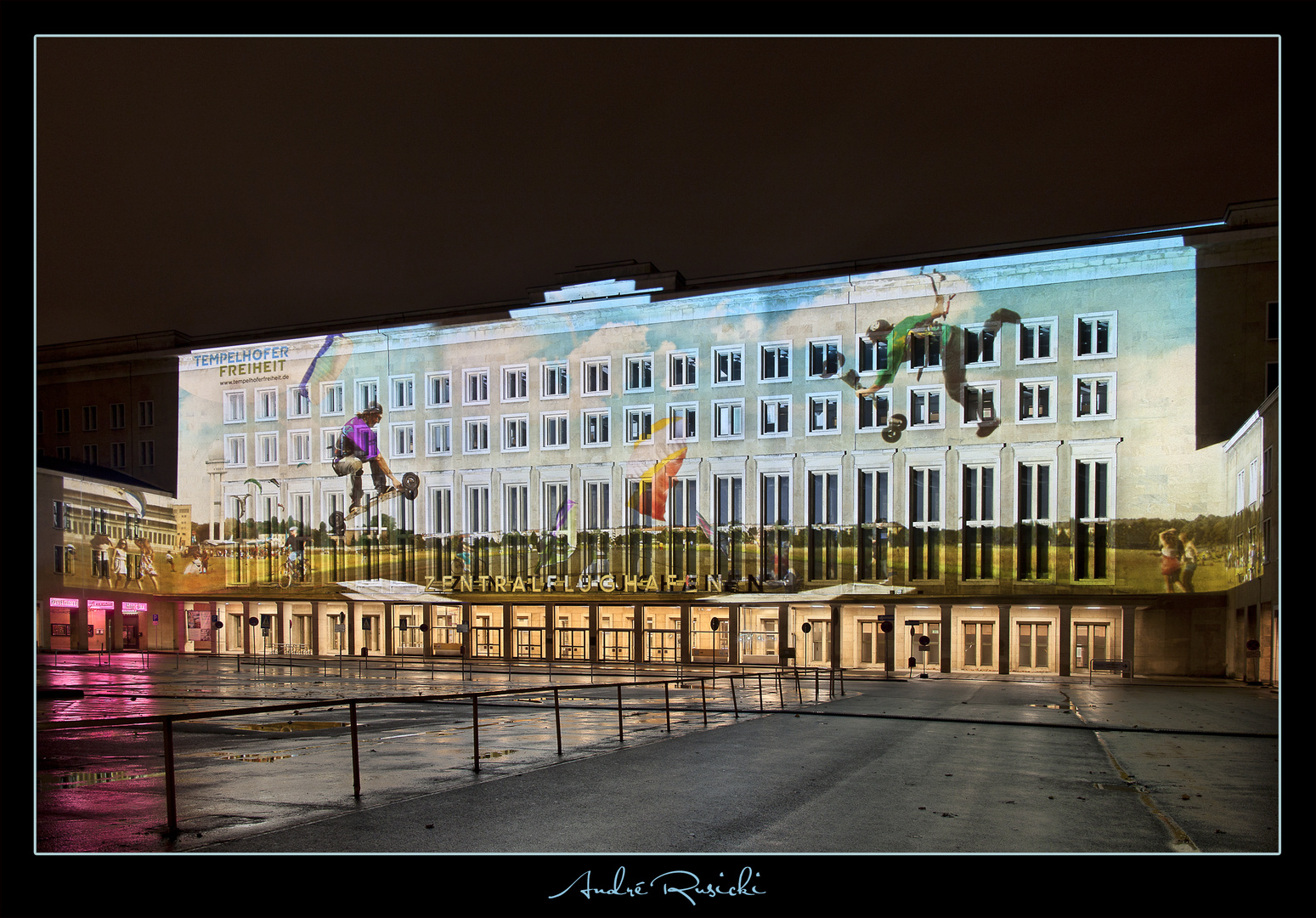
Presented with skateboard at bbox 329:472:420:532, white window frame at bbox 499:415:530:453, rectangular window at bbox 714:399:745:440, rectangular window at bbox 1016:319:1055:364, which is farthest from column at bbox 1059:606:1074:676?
skateboard at bbox 329:472:420:532

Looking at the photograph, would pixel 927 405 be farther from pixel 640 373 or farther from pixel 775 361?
pixel 640 373

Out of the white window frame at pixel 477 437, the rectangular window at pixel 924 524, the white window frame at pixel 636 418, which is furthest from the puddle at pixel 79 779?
the white window frame at pixel 477 437

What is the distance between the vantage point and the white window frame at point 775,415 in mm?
52344

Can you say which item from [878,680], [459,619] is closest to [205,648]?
[459,619]

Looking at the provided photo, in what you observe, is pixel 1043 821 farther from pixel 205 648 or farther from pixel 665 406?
pixel 205 648

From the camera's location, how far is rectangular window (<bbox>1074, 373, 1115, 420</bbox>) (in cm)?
4616

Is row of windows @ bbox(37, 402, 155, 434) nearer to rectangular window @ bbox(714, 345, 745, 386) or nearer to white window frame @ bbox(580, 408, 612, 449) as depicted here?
white window frame @ bbox(580, 408, 612, 449)

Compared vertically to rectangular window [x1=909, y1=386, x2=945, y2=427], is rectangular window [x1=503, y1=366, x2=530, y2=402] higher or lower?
higher

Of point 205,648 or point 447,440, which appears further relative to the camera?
point 205,648

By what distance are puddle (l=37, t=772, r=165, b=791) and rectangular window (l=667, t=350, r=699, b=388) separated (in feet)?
142

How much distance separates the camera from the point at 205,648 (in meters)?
64.4

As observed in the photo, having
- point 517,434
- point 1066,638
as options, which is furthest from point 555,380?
point 1066,638

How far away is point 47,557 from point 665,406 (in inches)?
1380
